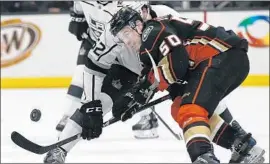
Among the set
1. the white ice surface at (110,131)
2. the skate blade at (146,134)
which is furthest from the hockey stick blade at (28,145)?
the skate blade at (146,134)

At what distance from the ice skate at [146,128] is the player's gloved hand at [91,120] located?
43.6 inches

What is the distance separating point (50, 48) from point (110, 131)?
1.41 metres

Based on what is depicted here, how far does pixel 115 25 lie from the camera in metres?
2.25

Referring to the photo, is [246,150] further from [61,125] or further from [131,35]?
[61,125]

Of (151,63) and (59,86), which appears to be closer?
(151,63)

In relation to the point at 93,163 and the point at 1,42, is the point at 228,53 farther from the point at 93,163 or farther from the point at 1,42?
the point at 1,42

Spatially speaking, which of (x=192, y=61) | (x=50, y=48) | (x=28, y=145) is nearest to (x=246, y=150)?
(x=192, y=61)

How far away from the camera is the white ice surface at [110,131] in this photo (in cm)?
307

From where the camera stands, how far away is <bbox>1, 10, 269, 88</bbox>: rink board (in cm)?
489

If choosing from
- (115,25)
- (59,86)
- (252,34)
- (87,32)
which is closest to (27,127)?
Result: (87,32)

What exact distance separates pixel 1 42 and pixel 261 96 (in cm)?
201

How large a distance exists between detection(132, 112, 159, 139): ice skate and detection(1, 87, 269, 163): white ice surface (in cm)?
4

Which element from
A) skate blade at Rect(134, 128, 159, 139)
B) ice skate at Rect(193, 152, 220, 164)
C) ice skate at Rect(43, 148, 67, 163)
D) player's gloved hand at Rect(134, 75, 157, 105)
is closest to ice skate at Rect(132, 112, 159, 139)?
skate blade at Rect(134, 128, 159, 139)

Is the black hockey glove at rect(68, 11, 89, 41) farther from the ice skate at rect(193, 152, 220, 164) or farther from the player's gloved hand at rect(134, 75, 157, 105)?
the ice skate at rect(193, 152, 220, 164)
